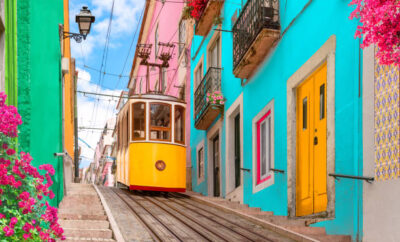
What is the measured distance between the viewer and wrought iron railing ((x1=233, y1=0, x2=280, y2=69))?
35.1 ft

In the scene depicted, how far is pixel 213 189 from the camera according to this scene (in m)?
16.5

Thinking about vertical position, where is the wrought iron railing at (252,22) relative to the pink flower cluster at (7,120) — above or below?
above

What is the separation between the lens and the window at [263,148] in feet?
36.1

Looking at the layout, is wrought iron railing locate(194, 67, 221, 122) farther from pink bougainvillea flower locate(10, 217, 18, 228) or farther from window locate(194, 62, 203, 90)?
pink bougainvillea flower locate(10, 217, 18, 228)

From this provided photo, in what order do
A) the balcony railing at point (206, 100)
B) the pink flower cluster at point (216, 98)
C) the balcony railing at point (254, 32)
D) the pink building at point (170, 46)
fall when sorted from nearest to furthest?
the balcony railing at point (254, 32)
the pink flower cluster at point (216, 98)
the balcony railing at point (206, 100)
the pink building at point (170, 46)

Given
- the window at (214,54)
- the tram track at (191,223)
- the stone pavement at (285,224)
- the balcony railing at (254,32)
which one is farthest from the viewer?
the window at (214,54)

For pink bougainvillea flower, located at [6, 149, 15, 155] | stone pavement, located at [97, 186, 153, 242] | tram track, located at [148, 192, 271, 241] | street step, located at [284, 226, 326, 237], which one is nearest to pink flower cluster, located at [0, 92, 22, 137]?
pink bougainvillea flower, located at [6, 149, 15, 155]

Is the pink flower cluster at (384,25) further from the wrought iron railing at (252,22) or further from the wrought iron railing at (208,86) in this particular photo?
the wrought iron railing at (208,86)

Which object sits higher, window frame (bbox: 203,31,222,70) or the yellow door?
window frame (bbox: 203,31,222,70)

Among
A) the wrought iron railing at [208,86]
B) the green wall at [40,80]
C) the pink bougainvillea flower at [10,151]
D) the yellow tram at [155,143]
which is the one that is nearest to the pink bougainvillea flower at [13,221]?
the pink bougainvillea flower at [10,151]

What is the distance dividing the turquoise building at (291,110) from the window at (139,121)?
1.70 m

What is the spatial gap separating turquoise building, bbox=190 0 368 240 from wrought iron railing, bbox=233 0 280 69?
0.7 inches

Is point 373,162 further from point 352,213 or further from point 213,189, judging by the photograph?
point 213,189

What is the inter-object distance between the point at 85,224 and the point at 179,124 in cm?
695
